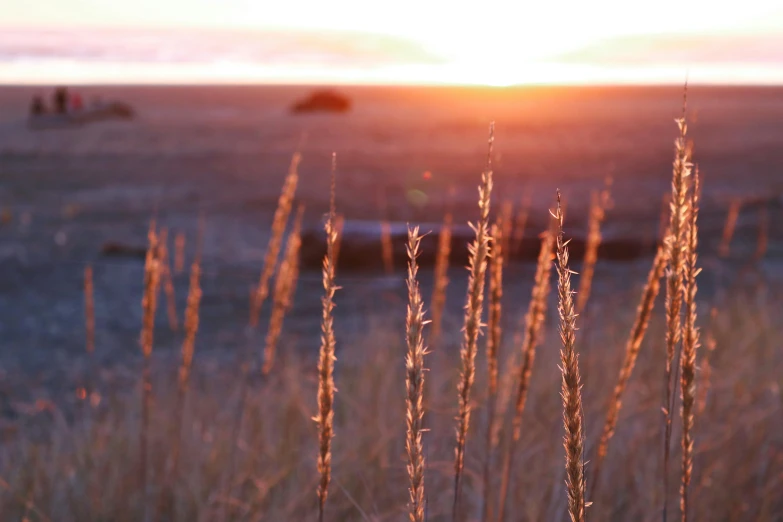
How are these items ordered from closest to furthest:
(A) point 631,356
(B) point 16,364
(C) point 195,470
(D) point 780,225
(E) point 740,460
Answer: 1. (A) point 631,356
2. (C) point 195,470
3. (E) point 740,460
4. (B) point 16,364
5. (D) point 780,225

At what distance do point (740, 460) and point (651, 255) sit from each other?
610 centimetres

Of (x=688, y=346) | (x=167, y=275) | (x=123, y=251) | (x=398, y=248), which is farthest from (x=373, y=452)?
(x=123, y=251)

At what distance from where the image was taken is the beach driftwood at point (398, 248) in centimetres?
806

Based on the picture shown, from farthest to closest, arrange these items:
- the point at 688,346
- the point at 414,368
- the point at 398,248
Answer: the point at 398,248
the point at 688,346
the point at 414,368

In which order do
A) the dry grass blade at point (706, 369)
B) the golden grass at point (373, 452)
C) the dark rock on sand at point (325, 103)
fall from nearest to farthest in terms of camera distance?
the dry grass blade at point (706, 369) < the golden grass at point (373, 452) < the dark rock on sand at point (325, 103)

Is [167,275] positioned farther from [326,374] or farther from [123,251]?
[123,251]

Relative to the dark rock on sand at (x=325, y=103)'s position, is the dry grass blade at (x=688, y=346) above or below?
below

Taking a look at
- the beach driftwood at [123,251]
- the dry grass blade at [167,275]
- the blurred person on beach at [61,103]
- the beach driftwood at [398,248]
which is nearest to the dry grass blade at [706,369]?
the dry grass blade at [167,275]

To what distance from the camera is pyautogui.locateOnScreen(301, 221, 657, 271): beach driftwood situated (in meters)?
8.06

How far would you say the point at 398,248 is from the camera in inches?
332

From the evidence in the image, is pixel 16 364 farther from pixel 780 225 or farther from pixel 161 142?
pixel 161 142

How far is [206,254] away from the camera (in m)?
9.78

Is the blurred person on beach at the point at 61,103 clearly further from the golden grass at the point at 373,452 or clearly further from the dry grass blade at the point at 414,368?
the dry grass blade at the point at 414,368

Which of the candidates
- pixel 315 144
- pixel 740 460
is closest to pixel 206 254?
pixel 740 460
